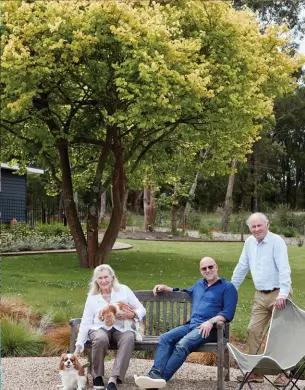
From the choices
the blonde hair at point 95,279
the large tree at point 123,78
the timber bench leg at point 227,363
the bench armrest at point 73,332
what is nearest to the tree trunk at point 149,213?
the large tree at point 123,78

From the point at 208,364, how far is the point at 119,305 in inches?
75.7

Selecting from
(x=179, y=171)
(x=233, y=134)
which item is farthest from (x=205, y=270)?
(x=179, y=171)

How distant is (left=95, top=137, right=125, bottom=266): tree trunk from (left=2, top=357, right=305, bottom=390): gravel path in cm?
945

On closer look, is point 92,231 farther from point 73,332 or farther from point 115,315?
point 115,315

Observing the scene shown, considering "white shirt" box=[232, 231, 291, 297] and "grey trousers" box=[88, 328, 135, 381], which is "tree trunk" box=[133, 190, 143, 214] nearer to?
"white shirt" box=[232, 231, 291, 297]

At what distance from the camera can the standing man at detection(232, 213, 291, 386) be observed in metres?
6.59

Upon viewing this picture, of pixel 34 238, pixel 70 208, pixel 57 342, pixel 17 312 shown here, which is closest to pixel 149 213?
pixel 34 238

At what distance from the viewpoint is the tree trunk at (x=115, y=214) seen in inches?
683

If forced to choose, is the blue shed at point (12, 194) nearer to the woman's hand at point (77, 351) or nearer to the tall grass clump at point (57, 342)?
the tall grass clump at point (57, 342)

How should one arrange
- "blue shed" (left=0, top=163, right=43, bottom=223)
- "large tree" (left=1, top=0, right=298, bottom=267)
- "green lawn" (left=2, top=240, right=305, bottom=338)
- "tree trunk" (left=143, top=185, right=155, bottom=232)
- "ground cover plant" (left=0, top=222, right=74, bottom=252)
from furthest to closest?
"tree trunk" (left=143, top=185, right=155, bottom=232)
"blue shed" (left=0, top=163, right=43, bottom=223)
"ground cover plant" (left=0, top=222, right=74, bottom=252)
"large tree" (left=1, top=0, right=298, bottom=267)
"green lawn" (left=2, top=240, right=305, bottom=338)

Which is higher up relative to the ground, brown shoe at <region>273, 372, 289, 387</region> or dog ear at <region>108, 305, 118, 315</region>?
dog ear at <region>108, 305, 118, 315</region>

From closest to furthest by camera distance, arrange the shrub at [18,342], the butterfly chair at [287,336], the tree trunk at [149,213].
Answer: the butterfly chair at [287,336], the shrub at [18,342], the tree trunk at [149,213]

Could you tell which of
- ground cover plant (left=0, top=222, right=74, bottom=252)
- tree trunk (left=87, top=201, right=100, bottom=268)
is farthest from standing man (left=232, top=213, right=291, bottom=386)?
ground cover plant (left=0, top=222, right=74, bottom=252)

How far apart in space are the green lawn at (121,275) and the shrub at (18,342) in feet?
3.31
